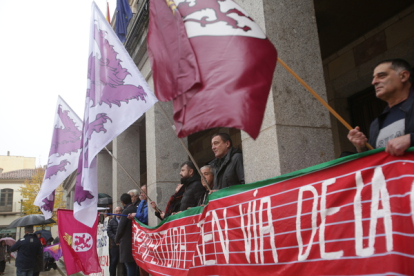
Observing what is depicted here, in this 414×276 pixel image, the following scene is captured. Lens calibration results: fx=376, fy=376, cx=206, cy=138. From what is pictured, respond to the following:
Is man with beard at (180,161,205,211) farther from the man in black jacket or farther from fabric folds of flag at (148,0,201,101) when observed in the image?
the man in black jacket

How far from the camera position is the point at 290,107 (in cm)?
457

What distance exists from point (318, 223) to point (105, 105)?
3.39m

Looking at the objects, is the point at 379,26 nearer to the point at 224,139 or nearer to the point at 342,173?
the point at 224,139

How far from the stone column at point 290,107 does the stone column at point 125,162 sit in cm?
700

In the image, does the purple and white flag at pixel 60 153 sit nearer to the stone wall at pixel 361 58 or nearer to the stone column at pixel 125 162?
the stone column at pixel 125 162

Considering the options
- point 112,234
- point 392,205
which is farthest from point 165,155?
point 392,205

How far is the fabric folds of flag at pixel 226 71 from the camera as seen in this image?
276 centimetres

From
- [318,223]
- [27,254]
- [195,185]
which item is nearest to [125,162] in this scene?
[27,254]

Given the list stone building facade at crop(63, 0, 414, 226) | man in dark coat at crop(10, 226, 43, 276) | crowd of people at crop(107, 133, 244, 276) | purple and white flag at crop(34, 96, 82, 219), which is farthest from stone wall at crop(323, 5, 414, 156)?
man in dark coat at crop(10, 226, 43, 276)

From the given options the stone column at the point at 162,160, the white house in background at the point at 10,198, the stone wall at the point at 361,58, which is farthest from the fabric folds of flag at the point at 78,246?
the white house in background at the point at 10,198

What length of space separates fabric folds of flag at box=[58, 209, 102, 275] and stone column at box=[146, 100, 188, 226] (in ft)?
4.16

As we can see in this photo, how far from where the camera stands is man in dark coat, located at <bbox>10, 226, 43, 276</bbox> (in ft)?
32.9

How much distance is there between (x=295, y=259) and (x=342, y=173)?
29.6 inches

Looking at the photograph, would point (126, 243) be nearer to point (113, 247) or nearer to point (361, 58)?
point (113, 247)
